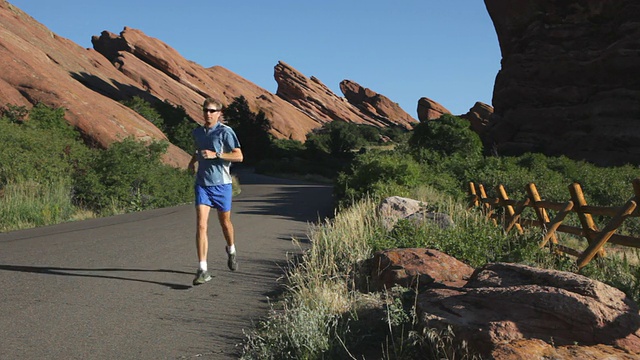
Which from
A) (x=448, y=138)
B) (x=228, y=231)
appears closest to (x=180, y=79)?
(x=448, y=138)

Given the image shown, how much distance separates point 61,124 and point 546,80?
4250 centimetres

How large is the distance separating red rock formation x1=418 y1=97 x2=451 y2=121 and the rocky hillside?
20631 millimetres

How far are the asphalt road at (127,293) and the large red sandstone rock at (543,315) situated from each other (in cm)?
189

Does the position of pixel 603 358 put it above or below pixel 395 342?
above

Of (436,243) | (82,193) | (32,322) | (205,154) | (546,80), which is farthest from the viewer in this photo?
(546,80)

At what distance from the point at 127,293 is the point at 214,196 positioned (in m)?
1.59

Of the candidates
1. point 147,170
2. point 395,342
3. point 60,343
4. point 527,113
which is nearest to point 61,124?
point 147,170

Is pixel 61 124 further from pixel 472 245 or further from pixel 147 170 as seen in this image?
pixel 472 245

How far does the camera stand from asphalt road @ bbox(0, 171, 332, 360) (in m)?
5.05

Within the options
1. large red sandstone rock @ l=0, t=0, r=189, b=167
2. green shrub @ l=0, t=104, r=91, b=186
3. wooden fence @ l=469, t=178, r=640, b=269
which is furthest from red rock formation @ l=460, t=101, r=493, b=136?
wooden fence @ l=469, t=178, r=640, b=269

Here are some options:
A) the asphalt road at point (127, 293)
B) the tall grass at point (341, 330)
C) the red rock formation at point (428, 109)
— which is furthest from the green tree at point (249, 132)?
the tall grass at point (341, 330)

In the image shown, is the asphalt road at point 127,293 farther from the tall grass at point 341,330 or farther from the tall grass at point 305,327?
the tall grass at point 341,330

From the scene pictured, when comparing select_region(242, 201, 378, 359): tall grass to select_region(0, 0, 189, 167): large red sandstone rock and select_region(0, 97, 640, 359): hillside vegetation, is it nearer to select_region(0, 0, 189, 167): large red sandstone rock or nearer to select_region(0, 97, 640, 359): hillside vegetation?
select_region(0, 97, 640, 359): hillside vegetation

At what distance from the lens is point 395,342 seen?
4.42 m
